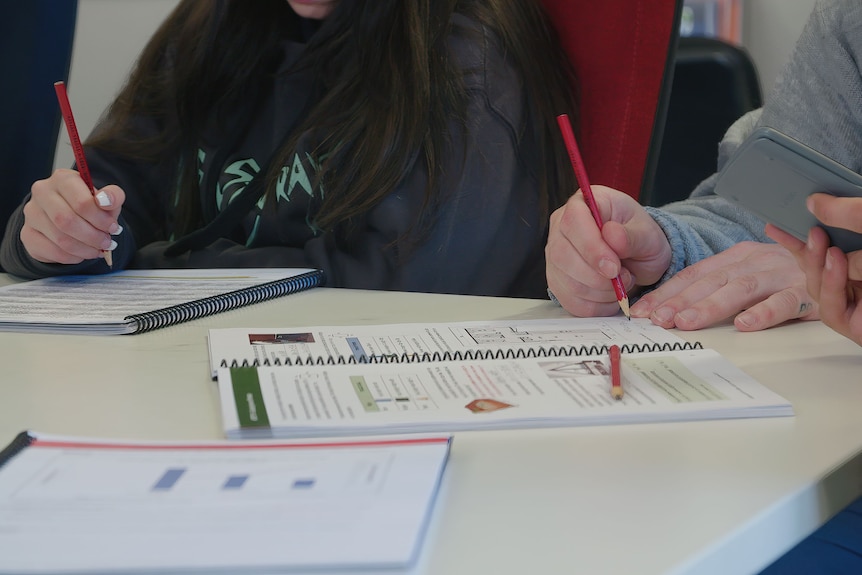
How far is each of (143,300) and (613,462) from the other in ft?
1.94

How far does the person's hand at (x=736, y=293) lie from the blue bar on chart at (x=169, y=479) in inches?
18.9

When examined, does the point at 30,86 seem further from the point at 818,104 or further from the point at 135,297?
the point at 818,104

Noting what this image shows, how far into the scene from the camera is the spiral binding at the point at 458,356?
71 centimetres

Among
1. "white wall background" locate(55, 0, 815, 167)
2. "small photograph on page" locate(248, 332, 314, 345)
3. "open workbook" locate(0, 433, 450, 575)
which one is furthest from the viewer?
"white wall background" locate(55, 0, 815, 167)

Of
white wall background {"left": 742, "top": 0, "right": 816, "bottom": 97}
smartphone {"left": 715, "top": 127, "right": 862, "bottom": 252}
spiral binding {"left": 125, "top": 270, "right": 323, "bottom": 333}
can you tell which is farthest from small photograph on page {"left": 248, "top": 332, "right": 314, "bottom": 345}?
white wall background {"left": 742, "top": 0, "right": 816, "bottom": 97}

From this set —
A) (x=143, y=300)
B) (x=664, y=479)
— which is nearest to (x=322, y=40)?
(x=143, y=300)

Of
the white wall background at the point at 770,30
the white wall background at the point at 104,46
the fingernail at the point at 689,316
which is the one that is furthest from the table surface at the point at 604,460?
the white wall background at the point at 770,30

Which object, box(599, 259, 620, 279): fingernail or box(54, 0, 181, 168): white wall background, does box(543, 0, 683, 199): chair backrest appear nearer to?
box(599, 259, 620, 279): fingernail

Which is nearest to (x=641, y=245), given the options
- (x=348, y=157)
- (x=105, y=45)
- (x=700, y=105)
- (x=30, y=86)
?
(x=348, y=157)

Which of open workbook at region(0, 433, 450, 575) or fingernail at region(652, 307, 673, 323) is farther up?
open workbook at region(0, 433, 450, 575)

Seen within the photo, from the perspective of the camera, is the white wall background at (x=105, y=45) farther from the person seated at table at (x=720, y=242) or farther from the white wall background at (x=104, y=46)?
the person seated at table at (x=720, y=242)

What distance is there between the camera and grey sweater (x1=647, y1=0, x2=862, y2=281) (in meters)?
1.03

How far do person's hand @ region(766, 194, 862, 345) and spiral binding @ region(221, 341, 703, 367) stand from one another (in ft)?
0.32

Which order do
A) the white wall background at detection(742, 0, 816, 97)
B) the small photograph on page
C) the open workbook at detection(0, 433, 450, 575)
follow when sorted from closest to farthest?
1. the open workbook at detection(0, 433, 450, 575)
2. the small photograph on page
3. the white wall background at detection(742, 0, 816, 97)
